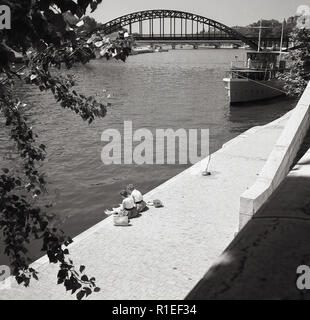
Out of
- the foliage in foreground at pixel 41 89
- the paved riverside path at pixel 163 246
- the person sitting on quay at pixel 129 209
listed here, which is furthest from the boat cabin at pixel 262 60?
the foliage in foreground at pixel 41 89

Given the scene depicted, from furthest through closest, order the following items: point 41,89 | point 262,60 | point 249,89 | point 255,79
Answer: point 262,60, point 255,79, point 249,89, point 41,89

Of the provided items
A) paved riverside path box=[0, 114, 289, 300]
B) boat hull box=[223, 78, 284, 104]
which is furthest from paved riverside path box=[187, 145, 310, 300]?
boat hull box=[223, 78, 284, 104]

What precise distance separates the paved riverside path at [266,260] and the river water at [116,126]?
1474 mm

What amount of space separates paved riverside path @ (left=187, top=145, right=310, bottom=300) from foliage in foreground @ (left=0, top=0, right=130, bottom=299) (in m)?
1.11

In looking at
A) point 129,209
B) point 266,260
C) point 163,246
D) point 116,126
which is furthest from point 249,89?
point 266,260

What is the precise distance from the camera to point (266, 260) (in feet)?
7.25

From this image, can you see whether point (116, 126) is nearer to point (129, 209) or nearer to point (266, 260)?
point (129, 209)

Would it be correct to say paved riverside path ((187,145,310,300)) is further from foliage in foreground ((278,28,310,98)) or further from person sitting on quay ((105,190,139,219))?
foliage in foreground ((278,28,310,98))

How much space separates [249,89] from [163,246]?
127ft

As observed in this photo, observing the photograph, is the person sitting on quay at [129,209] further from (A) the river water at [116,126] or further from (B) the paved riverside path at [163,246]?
(A) the river water at [116,126]

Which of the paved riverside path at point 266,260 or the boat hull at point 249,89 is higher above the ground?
the paved riverside path at point 266,260

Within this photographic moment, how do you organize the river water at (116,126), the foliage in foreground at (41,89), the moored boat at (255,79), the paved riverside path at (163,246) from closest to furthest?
1. the foliage in foreground at (41,89)
2. the paved riverside path at (163,246)
3. the river water at (116,126)
4. the moored boat at (255,79)

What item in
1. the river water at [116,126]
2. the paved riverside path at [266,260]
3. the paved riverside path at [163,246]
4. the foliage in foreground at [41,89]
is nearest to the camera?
the paved riverside path at [266,260]

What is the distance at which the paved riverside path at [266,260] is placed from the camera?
1899mm
